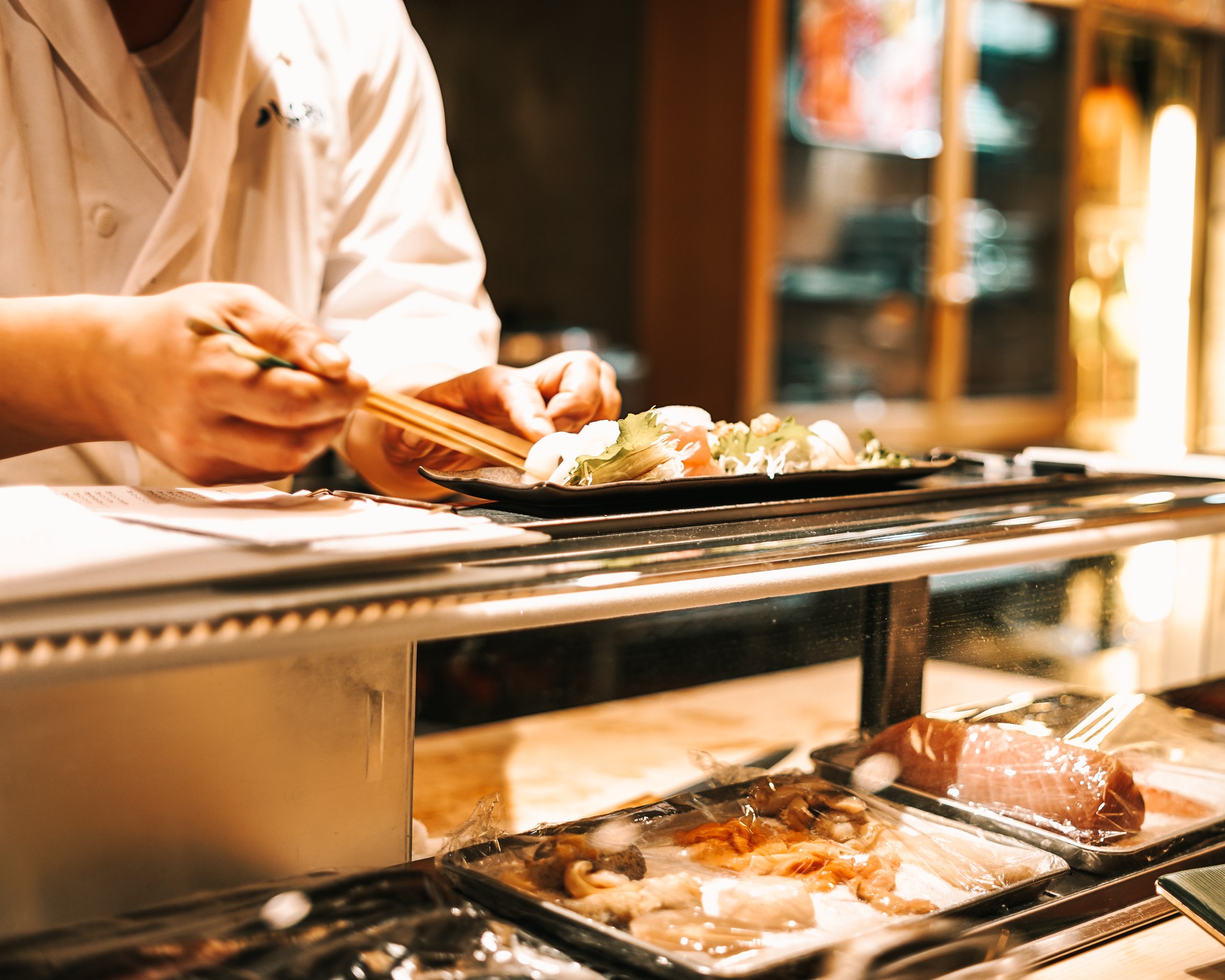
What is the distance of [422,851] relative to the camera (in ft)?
2.82

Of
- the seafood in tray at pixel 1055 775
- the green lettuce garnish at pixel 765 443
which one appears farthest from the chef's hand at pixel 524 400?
the seafood in tray at pixel 1055 775

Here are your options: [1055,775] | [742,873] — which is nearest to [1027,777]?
[1055,775]

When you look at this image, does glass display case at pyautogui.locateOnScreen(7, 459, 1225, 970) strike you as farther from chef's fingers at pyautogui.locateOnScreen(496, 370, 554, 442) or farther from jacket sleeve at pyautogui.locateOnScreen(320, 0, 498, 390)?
jacket sleeve at pyautogui.locateOnScreen(320, 0, 498, 390)

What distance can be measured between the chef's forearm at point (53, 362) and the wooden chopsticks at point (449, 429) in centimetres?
17

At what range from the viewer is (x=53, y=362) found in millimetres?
729

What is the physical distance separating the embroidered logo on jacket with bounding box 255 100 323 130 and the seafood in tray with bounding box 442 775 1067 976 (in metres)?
1.02

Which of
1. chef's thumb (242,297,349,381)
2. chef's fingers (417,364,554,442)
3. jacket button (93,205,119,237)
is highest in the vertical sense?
jacket button (93,205,119,237)

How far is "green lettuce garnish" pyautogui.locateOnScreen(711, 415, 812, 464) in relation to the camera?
99 centimetres

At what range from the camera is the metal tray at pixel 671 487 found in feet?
2.61

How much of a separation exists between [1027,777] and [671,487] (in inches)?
14.6

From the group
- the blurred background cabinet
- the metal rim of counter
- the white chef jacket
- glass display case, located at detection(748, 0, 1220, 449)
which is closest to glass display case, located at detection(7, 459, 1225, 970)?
the metal rim of counter

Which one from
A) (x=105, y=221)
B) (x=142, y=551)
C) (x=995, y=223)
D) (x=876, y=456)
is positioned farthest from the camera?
(x=995, y=223)

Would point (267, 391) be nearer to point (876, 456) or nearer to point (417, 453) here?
point (417, 453)

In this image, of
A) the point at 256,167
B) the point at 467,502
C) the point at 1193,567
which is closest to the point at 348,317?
the point at 256,167
